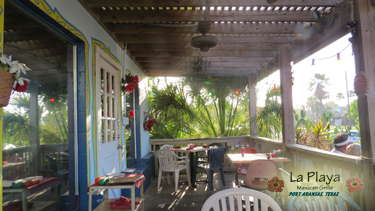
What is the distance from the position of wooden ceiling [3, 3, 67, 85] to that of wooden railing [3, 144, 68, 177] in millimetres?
534

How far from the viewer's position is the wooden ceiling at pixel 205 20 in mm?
2908

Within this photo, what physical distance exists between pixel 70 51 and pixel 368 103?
9.78 feet

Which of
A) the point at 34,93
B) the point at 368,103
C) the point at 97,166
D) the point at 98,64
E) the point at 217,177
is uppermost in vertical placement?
the point at 98,64

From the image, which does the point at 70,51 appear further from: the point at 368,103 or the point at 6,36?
the point at 368,103

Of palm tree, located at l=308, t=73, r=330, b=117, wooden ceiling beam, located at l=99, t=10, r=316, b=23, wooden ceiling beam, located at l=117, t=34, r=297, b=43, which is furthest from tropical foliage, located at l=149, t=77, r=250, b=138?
palm tree, located at l=308, t=73, r=330, b=117

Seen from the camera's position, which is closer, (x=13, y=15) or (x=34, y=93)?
(x=13, y=15)

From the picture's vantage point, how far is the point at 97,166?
9.59 ft

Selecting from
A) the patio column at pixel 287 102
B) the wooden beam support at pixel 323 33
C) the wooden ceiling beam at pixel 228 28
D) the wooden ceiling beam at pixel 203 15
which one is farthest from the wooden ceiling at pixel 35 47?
the patio column at pixel 287 102

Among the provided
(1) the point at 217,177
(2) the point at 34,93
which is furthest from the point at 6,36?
(1) the point at 217,177

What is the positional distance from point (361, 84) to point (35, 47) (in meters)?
2.83

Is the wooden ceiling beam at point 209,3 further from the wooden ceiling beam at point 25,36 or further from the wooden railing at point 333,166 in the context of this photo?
the wooden railing at point 333,166

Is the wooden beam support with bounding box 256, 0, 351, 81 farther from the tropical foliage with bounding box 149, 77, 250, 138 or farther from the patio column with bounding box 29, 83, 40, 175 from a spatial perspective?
the patio column with bounding box 29, 83, 40, 175

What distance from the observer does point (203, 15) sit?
10.6 ft

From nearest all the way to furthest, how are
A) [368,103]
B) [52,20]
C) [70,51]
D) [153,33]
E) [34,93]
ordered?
[34,93], [52,20], [368,103], [70,51], [153,33]
